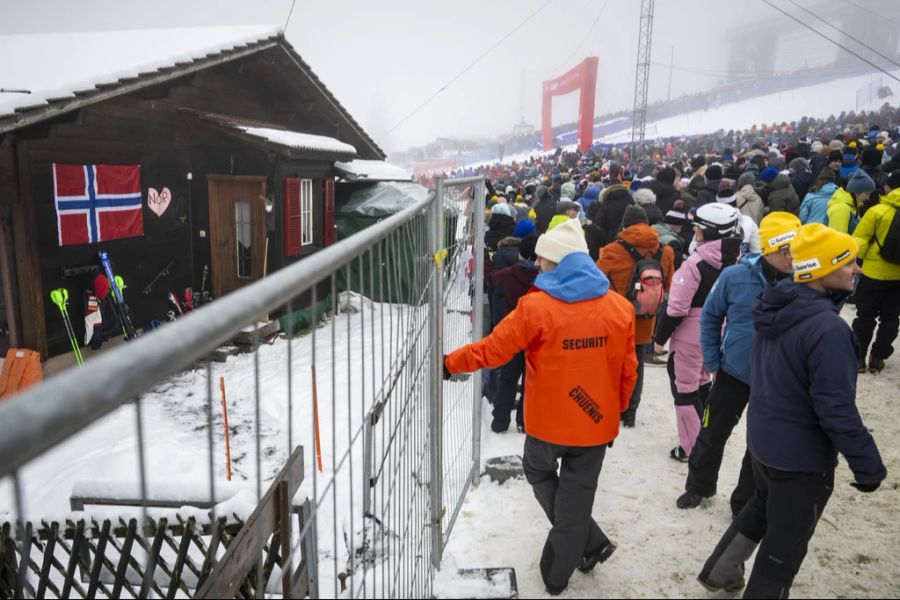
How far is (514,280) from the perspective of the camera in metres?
4.97

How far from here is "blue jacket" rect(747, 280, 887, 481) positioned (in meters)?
2.45

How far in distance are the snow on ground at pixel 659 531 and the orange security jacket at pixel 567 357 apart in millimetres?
913

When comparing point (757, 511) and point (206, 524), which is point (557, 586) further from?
point (206, 524)

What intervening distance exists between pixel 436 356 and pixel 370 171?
1139cm

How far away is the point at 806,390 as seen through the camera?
102 inches

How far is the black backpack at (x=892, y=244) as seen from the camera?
529 cm

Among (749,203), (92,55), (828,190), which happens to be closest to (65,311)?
(92,55)

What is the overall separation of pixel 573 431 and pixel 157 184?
8.37m

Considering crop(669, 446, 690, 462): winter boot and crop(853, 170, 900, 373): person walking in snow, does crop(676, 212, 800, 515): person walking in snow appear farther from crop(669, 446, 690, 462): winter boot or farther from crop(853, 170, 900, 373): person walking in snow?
crop(853, 170, 900, 373): person walking in snow

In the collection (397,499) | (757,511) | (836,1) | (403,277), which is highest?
(836,1)

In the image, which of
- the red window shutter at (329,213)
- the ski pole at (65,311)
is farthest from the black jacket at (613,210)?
the ski pole at (65,311)

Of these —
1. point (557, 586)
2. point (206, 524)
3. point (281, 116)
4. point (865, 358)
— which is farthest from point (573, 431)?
point (281, 116)

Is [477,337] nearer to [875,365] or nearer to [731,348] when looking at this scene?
[731,348]

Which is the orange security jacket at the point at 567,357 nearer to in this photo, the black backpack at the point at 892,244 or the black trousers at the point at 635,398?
the black trousers at the point at 635,398
